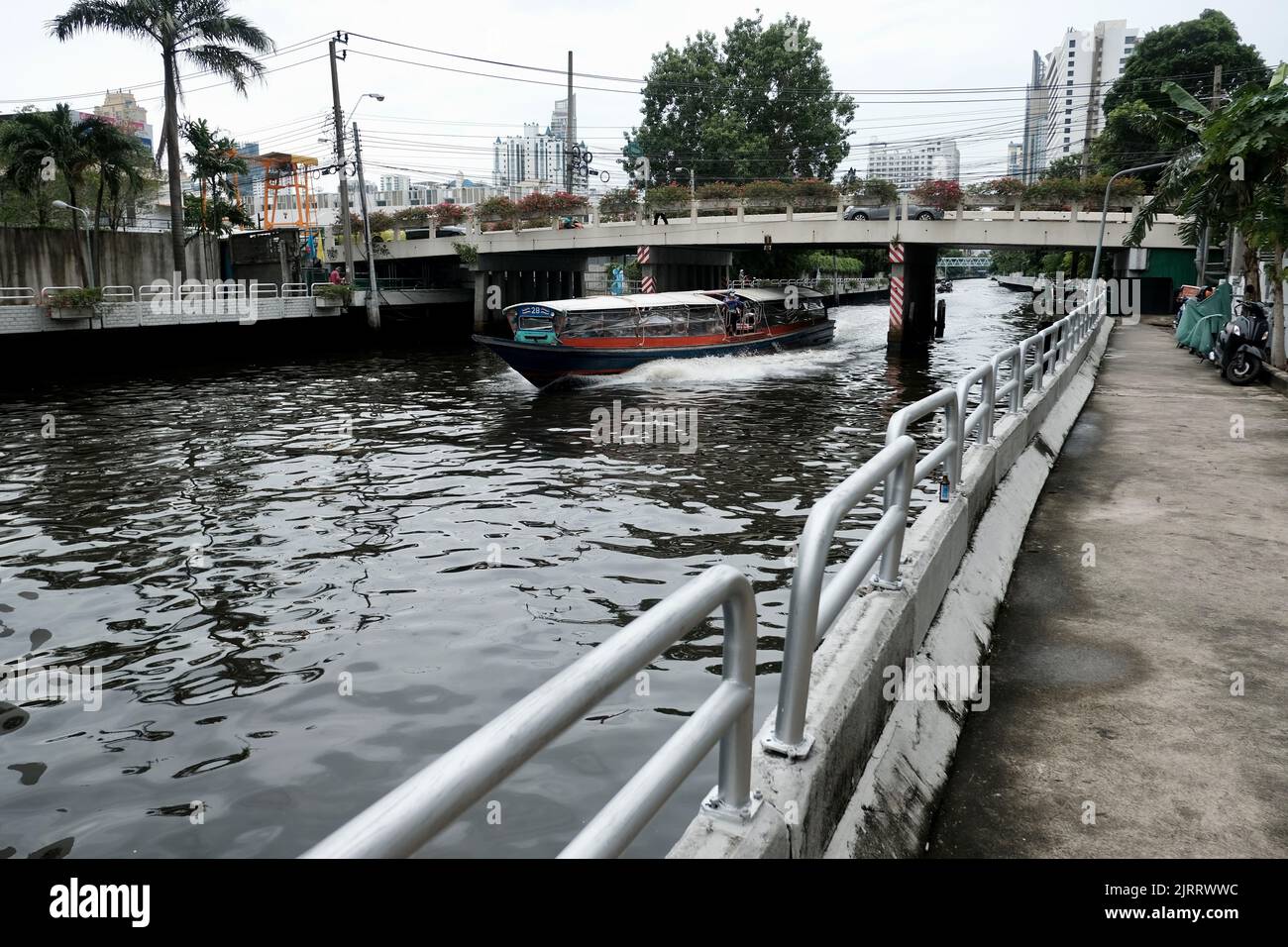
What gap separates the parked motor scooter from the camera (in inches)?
763

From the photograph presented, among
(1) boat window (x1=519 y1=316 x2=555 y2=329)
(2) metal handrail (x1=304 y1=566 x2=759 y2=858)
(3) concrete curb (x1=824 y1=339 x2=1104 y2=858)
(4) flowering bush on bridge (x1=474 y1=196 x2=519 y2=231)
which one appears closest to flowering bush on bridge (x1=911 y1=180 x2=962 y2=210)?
(4) flowering bush on bridge (x1=474 y1=196 x2=519 y2=231)

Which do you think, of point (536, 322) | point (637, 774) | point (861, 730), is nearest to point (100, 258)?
point (536, 322)

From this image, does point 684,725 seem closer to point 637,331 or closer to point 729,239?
point 637,331

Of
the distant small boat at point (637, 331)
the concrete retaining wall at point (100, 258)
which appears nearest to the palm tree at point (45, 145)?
the concrete retaining wall at point (100, 258)

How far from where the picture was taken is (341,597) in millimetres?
10039

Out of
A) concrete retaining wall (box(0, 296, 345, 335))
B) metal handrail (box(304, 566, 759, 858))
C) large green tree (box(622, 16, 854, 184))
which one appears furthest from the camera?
large green tree (box(622, 16, 854, 184))

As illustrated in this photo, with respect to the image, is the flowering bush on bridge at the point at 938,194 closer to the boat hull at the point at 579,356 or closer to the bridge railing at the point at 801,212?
the bridge railing at the point at 801,212

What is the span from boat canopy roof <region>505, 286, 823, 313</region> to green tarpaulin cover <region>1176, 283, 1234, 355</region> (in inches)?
522

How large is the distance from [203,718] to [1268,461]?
1102cm

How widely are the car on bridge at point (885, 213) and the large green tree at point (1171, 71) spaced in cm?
2890

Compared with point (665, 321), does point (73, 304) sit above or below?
above

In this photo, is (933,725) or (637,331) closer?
(933,725)

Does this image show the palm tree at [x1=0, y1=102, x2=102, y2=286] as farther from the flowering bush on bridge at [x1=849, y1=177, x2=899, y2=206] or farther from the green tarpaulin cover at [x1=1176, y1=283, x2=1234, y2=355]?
the green tarpaulin cover at [x1=1176, y1=283, x2=1234, y2=355]

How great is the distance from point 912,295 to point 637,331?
18203mm
